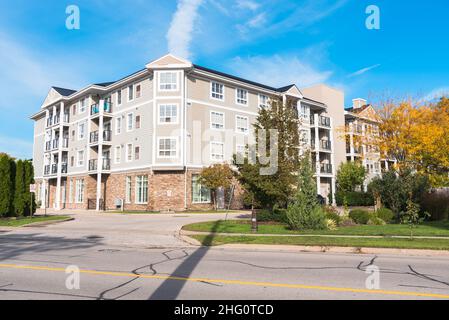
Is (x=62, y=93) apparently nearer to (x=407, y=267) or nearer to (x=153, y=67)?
(x=153, y=67)

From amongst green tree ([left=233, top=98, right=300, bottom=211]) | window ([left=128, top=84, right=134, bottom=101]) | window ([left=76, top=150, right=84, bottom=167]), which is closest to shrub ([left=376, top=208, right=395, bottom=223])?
green tree ([left=233, top=98, right=300, bottom=211])

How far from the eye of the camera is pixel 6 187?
88.1ft

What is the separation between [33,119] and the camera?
58375 mm

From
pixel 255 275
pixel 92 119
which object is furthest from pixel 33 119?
pixel 255 275

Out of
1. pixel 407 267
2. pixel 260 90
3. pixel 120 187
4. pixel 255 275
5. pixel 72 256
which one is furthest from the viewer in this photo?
pixel 260 90

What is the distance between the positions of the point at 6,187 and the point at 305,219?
70.8 feet

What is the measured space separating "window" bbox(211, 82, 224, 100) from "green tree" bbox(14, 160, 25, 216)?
59.5ft

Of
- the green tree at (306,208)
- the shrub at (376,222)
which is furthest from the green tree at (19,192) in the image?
the shrub at (376,222)

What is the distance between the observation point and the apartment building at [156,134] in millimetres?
33938

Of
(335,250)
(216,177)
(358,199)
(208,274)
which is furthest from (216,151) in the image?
(208,274)

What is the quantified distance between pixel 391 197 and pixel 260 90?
71.7ft

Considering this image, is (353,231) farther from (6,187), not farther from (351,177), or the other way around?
(351,177)

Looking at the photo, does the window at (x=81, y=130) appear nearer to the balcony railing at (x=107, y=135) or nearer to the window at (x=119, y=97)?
the balcony railing at (x=107, y=135)

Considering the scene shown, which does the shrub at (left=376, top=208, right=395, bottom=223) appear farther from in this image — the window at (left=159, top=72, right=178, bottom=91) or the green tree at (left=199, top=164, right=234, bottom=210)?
the window at (left=159, top=72, right=178, bottom=91)
